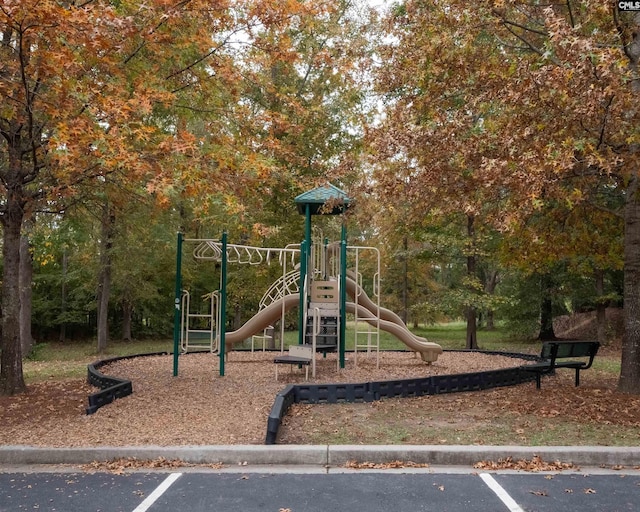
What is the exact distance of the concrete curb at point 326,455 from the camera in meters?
5.36

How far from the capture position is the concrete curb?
5359mm

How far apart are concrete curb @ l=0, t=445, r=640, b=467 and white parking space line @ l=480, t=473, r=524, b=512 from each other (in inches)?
15.9

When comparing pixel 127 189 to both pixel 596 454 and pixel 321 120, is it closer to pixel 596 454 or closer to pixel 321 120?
pixel 596 454

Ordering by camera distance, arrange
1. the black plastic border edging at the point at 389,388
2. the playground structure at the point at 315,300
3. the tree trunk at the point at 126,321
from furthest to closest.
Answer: the tree trunk at the point at 126,321
the playground structure at the point at 315,300
the black plastic border edging at the point at 389,388

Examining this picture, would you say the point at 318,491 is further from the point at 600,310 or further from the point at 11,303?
the point at 600,310

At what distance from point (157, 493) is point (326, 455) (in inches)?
62.4

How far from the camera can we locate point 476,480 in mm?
4910

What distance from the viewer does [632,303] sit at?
8516mm

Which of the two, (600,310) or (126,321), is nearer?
(600,310)

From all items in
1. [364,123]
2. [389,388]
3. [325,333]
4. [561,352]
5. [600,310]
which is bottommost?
[389,388]

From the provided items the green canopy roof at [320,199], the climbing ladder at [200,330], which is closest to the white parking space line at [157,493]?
the climbing ladder at [200,330]

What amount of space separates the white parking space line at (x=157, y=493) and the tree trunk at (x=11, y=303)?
5.08m

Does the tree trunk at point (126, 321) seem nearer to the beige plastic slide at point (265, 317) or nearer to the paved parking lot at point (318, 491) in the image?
the beige plastic slide at point (265, 317)

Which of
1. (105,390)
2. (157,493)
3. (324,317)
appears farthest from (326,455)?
(324,317)
